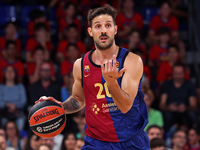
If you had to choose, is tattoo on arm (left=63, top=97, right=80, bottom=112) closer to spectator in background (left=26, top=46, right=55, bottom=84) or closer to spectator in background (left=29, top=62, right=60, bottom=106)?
spectator in background (left=29, top=62, right=60, bottom=106)

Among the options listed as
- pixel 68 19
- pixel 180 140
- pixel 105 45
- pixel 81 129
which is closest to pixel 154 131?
pixel 180 140

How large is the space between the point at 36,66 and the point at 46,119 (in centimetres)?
443

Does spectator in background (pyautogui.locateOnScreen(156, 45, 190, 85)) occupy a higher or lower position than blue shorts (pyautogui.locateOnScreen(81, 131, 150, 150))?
higher

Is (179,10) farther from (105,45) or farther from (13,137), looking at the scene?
(105,45)

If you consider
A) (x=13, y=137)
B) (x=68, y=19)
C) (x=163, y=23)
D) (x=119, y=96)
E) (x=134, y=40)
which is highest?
(x=68, y=19)

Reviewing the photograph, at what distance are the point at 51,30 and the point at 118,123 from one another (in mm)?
6512

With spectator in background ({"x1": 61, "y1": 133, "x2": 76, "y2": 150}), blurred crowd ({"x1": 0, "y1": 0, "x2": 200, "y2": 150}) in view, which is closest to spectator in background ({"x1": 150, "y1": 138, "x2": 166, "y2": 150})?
blurred crowd ({"x1": 0, "y1": 0, "x2": 200, "y2": 150})

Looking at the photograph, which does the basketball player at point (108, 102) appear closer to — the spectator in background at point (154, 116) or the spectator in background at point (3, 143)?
the spectator in background at point (3, 143)

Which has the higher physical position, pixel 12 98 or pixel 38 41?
pixel 38 41

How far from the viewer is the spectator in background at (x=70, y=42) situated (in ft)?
29.8

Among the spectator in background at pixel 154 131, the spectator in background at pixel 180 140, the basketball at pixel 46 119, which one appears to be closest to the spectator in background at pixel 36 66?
the spectator in background at pixel 154 131

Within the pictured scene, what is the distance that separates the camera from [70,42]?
9234mm

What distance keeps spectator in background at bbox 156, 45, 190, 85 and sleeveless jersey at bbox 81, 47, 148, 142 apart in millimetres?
4496

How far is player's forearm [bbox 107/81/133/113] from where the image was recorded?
3.50 metres
